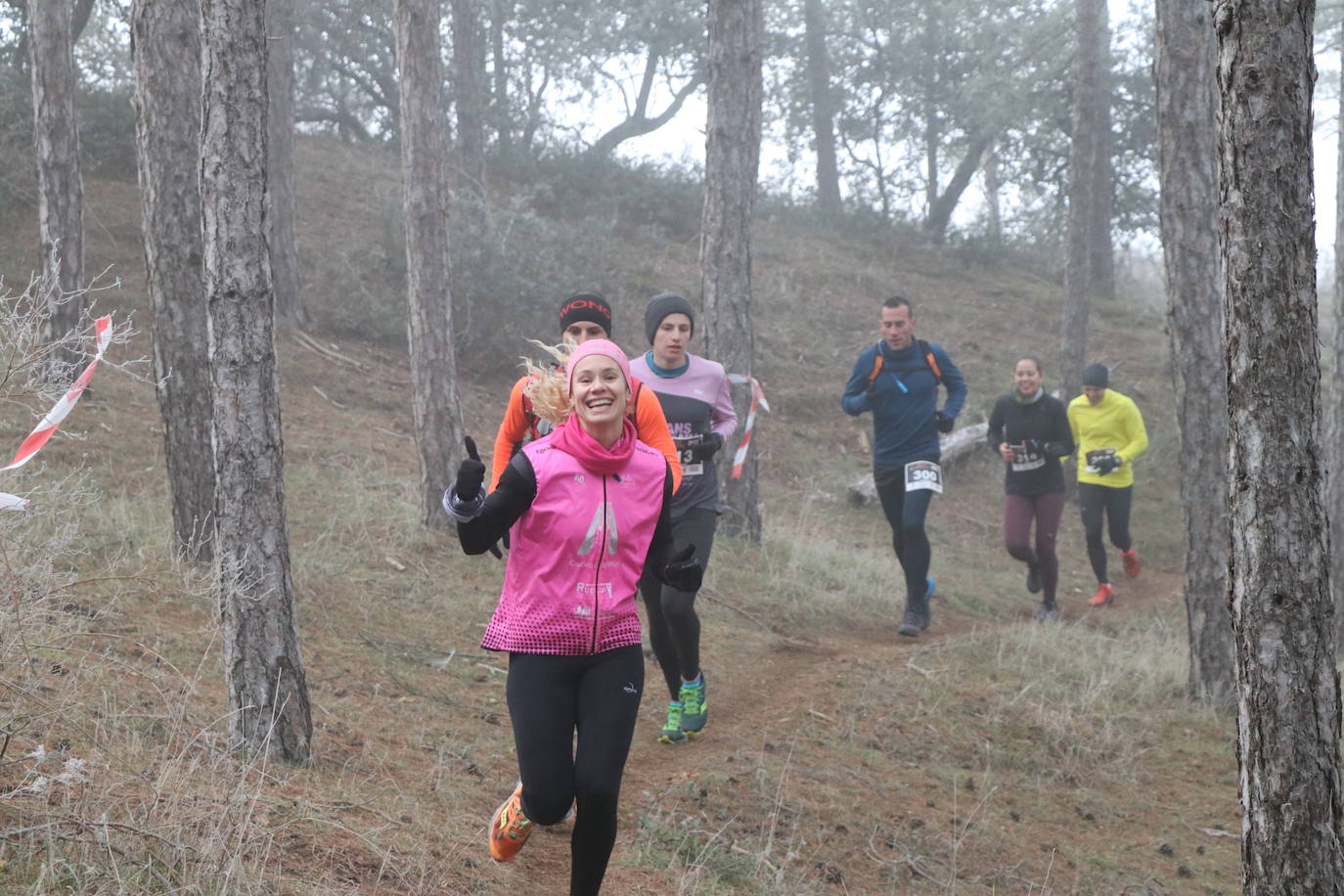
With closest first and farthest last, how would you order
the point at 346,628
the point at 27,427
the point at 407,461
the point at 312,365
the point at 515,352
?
1. the point at 346,628
2. the point at 27,427
3. the point at 407,461
4. the point at 312,365
5. the point at 515,352

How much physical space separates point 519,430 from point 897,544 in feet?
16.5

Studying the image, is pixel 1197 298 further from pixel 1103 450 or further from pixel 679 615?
pixel 679 615

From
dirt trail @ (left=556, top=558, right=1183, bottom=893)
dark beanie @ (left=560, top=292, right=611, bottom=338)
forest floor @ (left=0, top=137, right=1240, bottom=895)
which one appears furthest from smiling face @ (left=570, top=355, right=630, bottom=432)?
dirt trail @ (left=556, top=558, right=1183, bottom=893)

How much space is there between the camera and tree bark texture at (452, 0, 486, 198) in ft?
71.8

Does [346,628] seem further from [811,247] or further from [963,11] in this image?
[963,11]

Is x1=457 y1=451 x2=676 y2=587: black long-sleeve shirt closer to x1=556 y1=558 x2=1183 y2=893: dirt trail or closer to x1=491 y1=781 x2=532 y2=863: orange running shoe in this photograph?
x1=491 y1=781 x2=532 y2=863: orange running shoe

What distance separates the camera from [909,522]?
30.1ft

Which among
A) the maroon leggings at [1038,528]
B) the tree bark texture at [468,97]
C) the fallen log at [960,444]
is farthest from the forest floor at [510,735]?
the tree bark texture at [468,97]

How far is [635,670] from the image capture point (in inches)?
170

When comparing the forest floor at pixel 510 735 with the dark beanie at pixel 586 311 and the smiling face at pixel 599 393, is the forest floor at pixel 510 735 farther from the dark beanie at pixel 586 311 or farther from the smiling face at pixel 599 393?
the dark beanie at pixel 586 311

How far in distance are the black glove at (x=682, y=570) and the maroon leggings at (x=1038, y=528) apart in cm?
718

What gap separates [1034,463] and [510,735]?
6040 millimetres

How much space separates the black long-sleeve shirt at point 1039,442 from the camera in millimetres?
10820

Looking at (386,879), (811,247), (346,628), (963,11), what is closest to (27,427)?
(346,628)
